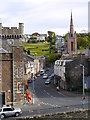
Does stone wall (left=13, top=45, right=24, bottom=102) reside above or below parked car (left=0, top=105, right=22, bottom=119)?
above

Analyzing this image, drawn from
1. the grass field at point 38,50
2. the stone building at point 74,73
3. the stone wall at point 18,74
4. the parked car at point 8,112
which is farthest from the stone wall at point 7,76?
the grass field at point 38,50

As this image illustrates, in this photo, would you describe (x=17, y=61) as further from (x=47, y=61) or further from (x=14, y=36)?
(x=47, y=61)

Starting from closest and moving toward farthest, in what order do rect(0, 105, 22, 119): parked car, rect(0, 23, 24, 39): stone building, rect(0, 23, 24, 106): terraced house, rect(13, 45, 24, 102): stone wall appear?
1. rect(0, 105, 22, 119): parked car
2. rect(0, 23, 24, 106): terraced house
3. rect(13, 45, 24, 102): stone wall
4. rect(0, 23, 24, 39): stone building

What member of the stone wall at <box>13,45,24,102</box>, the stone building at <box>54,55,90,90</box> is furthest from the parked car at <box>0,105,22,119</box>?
the stone building at <box>54,55,90,90</box>

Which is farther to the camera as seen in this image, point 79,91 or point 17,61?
point 79,91

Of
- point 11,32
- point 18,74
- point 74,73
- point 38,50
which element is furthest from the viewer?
point 38,50

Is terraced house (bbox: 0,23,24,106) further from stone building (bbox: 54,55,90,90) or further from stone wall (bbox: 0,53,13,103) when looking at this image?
stone building (bbox: 54,55,90,90)

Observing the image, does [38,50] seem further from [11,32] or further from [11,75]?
[11,75]

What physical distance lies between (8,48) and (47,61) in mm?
78415

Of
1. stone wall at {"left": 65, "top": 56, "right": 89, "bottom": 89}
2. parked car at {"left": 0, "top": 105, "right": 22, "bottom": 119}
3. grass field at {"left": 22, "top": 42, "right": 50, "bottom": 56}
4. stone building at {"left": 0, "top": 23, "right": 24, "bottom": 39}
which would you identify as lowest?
parked car at {"left": 0, "top": 105, "right": 22, "bottom": 119}

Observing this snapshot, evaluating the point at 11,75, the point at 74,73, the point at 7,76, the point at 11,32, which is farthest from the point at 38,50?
the point at 7,76

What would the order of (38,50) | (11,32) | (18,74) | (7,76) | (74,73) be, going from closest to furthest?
1. (7,76)
2. (18,74)
3. (11,32)
4. (74,73)
5. (38,50)

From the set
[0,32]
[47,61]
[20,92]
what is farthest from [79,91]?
[47,61]

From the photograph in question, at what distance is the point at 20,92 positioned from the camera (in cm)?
3369
